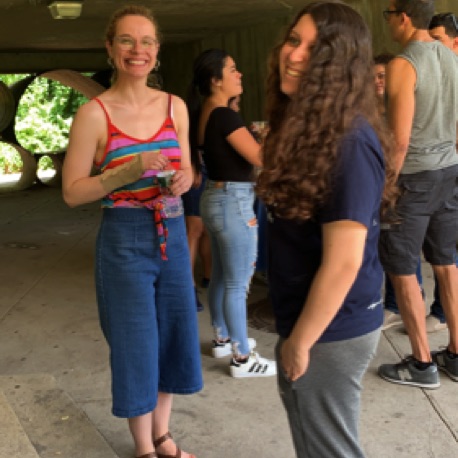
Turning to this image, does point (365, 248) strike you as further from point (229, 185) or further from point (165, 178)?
point (229, 185)

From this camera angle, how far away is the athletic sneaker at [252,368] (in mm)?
3459

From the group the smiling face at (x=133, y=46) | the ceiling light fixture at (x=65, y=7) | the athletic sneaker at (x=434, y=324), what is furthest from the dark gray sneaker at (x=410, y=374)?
the ceiling light fixture at (x=65, y=7)

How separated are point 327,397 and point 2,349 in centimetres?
289

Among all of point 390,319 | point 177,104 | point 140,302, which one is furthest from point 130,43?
point 390,319

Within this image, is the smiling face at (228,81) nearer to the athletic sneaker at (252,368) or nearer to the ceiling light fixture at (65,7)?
the athletic sneaker at (252,368)

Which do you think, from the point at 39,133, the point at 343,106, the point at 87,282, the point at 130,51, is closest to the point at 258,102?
the point at 87,282

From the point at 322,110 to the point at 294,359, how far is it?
587 millimetres

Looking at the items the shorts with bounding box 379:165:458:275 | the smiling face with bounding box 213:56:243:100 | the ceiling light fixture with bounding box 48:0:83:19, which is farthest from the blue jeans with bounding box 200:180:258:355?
the ceiling light fixture with bounding box 48:0:83:19

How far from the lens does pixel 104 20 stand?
339 inches

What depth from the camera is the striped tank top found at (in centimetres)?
236

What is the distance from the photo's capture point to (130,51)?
2.40 m

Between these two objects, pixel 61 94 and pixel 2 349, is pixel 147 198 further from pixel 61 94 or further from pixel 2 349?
pixel 61 94

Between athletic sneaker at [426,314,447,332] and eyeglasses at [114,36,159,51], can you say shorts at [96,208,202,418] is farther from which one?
athletic sneaker at [426,314,447,332]

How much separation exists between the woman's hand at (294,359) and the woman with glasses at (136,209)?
856 mm
